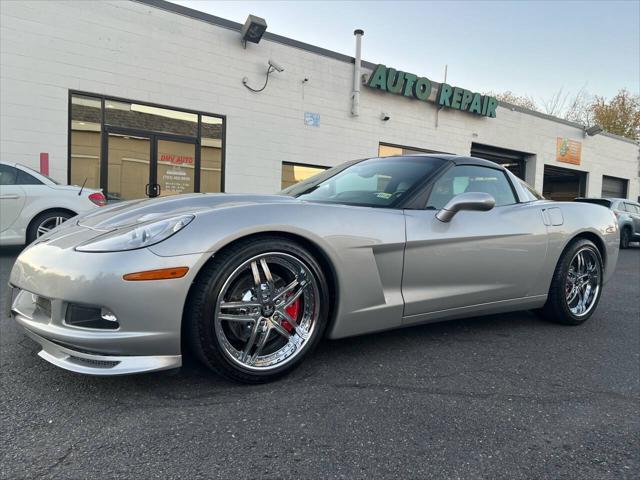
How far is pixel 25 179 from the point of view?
6.36 metres

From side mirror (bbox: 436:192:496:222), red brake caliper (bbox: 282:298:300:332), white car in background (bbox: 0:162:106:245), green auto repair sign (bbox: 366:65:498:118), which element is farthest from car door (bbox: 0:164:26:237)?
green auto repair sign (bbox: 366:65:498:118)

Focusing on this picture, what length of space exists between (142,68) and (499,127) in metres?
12.3

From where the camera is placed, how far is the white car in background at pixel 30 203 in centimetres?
617

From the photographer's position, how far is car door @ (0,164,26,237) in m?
6.13

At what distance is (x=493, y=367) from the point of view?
8.48 feet

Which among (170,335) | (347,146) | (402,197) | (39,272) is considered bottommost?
(170,335)

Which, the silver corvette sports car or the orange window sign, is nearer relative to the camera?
the silver corvette sports car

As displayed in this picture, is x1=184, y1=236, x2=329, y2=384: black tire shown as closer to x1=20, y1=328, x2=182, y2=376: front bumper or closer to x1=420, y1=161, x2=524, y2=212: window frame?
x1=20, y1=328, x2=182, y2=376: front bumper

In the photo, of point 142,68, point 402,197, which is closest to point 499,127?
point 142,68

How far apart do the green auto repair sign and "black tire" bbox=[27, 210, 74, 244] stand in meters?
8.82

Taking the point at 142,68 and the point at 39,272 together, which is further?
the point at 142,68

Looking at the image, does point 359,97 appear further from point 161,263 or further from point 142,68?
point 161,263

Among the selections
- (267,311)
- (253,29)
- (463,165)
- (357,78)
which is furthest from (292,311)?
(357,78)

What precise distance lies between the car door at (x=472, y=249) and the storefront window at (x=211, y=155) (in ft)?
26.0
